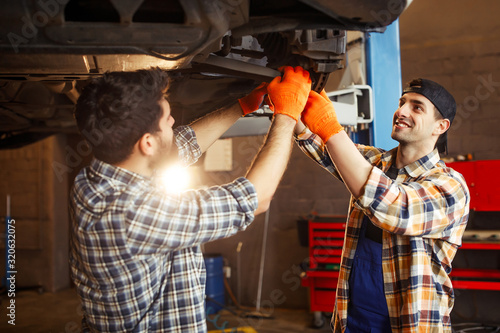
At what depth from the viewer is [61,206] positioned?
19.4 ft

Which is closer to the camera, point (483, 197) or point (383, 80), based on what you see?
point (383, 80)

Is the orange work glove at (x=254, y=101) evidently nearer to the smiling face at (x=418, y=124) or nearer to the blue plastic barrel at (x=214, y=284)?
the smiling face at (x=418, y=124)

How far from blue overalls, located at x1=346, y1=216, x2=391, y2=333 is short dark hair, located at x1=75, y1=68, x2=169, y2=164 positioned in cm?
95

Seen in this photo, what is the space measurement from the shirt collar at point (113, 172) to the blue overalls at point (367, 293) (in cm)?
93

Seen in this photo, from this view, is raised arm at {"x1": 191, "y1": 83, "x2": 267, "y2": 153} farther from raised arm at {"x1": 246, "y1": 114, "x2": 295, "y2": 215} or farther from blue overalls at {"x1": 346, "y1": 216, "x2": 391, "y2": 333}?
blue overalls at {"x1": 346, "y1": 216, "x2": 391, "y2": 333}

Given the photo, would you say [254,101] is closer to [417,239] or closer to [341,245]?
[417,239]

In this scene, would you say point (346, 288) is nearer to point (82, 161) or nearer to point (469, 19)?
point (469, 19)

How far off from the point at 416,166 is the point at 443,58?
135 inches

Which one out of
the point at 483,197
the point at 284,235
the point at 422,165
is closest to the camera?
the point at 422,165

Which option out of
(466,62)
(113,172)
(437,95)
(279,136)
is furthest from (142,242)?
(466,62)

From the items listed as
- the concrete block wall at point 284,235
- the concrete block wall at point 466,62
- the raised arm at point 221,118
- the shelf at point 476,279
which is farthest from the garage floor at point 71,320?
the raised arm at point 221,118

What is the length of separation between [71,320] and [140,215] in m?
4.07

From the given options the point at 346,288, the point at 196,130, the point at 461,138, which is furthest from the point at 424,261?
the point at 461,138

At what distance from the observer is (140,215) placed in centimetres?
109
